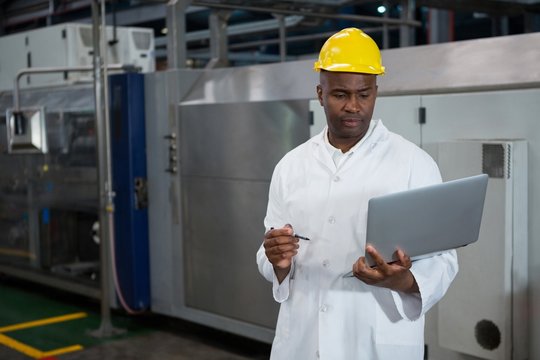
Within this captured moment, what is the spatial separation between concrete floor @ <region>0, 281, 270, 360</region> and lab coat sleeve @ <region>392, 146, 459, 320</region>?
258cm

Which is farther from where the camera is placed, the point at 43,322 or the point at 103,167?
the point at 43,322

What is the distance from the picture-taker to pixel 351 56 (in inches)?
74.0

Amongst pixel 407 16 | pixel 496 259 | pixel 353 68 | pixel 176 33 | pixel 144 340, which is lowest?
pixel 144 340

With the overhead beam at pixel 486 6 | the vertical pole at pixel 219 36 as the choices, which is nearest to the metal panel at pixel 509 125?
the vertical pole at pixel 219 36

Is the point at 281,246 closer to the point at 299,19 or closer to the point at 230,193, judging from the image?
the point at 230,193

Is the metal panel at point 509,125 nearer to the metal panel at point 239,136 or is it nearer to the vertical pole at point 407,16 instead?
the metal panel at point 239,136

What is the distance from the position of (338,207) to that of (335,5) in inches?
152

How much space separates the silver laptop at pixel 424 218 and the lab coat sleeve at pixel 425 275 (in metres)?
0.04

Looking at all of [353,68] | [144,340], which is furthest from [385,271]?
[144,340]

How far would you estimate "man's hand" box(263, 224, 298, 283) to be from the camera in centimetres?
184

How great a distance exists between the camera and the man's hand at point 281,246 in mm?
1836

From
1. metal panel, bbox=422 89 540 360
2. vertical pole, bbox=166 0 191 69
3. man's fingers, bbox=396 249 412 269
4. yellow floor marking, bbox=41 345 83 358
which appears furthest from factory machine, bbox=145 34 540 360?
man's fingers, bbox=396 249 412 269

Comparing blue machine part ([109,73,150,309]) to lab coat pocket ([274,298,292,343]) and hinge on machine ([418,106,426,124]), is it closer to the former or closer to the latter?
hinge on machine ([418,106,426,124])

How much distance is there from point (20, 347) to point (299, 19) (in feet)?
11.1
